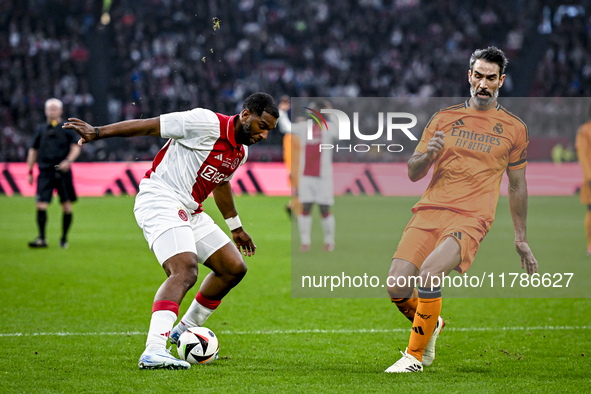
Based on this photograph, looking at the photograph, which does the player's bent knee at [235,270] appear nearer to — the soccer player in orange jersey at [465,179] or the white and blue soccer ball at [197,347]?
the white and blue soccer ball at [197,347]

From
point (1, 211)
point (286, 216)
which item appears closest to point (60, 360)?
point (286, 216)

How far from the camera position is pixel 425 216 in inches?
186

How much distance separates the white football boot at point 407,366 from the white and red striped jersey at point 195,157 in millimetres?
1722

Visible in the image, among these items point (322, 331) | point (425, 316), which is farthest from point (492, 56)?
point (322, 331)

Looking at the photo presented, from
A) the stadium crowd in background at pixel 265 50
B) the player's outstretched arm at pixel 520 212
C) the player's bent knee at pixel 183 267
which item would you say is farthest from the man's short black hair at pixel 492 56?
the stadium crowd in background at pixel 265 50

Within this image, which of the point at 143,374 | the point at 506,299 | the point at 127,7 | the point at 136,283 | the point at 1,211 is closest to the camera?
the point at 143,374

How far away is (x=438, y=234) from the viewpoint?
4.65 meters

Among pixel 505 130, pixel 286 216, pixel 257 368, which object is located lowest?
pixel 286 216

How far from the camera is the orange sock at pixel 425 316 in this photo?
4402 millimetres

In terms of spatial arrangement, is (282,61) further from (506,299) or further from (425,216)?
(425,216)

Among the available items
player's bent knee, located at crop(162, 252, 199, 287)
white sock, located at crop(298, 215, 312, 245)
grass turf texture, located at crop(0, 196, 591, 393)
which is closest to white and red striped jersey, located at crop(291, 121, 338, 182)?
white sock, located at crop(298, 215, 312, 245)

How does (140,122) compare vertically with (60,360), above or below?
above

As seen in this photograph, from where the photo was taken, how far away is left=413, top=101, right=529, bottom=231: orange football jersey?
15.6 feet

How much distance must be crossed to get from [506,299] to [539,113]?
58.6 ft
